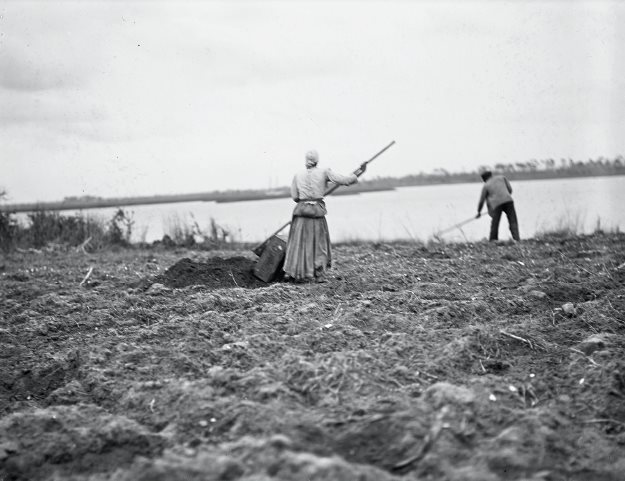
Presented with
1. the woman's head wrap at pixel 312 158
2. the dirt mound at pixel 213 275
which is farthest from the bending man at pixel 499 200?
the dirt mound at pixel 213 275

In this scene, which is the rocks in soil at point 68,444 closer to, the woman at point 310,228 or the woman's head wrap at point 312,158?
the woman at point 310,228

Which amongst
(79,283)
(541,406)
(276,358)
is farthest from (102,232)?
(541,406)

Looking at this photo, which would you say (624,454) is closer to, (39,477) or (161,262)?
(39,477)

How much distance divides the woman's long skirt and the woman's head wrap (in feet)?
2.49

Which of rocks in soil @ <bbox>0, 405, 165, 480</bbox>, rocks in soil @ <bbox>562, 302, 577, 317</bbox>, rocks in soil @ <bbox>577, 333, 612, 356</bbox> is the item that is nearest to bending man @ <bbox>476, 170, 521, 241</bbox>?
rocks in soil @ <bbox>562, 302, 577, 317</bbox>

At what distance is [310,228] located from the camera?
916 cm

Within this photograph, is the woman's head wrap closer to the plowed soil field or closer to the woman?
the woman

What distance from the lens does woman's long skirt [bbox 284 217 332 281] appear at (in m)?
9.10

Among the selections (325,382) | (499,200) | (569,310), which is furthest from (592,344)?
(499,200)

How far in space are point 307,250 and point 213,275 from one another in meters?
1.58

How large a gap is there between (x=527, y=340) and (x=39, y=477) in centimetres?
368

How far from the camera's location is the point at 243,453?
338 cm

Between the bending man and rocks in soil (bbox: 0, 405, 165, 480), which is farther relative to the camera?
the bending man

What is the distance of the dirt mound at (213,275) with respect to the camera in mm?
9531
